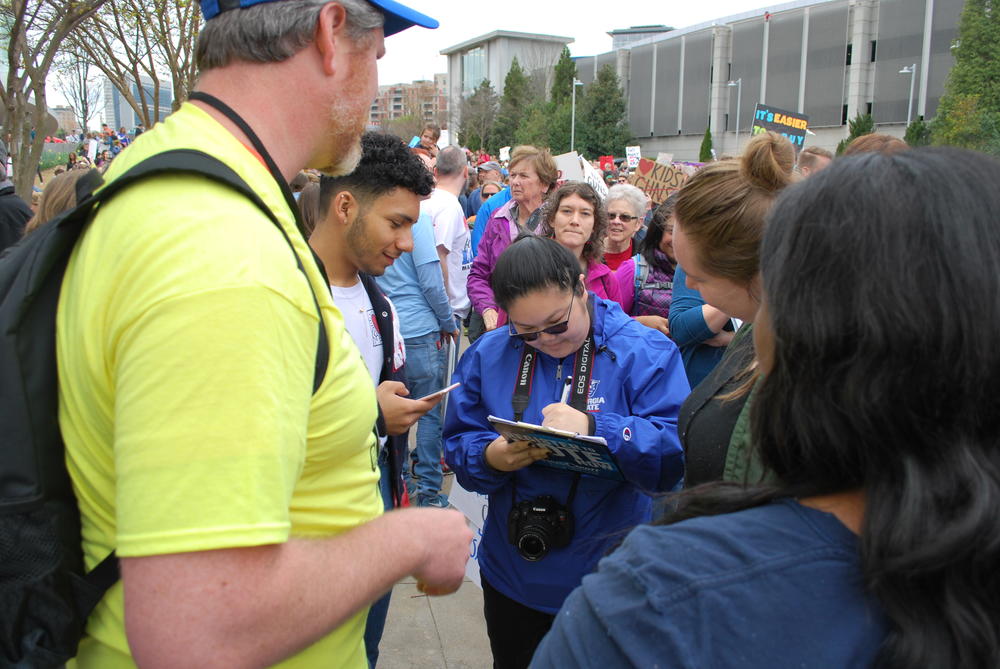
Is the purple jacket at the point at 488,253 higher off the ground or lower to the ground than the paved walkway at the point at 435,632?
higher

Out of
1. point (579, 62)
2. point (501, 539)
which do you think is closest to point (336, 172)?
point (501, 539)

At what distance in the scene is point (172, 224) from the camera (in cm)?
98

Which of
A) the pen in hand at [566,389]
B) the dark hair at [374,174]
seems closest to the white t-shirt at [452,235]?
the dark hair at [374,174]

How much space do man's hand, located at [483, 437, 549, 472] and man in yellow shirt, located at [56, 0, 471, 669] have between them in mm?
1046

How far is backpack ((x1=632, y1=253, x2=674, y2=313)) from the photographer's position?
4.47 meters

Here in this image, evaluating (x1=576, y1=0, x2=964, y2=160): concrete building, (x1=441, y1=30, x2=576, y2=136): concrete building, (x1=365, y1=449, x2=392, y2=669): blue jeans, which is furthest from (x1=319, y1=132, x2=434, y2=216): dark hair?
(x1=441, y1=30, x2=576, y2=136): concrete building

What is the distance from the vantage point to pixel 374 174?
2.89m

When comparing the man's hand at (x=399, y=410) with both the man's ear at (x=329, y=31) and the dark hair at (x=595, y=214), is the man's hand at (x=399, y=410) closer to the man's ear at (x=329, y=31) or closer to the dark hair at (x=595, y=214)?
the man's ear at (x=329, y=31)

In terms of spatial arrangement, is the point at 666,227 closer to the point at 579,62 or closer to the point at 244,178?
the point at 244,178

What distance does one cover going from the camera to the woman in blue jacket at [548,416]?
2.42 m

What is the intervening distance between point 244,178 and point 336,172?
1.54 feet

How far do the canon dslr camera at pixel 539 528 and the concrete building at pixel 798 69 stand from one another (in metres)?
44.3

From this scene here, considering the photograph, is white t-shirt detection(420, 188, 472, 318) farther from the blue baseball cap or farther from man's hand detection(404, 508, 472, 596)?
man's hand detection(404, 508, 472, 596)

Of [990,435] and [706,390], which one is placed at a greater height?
[990,435]
